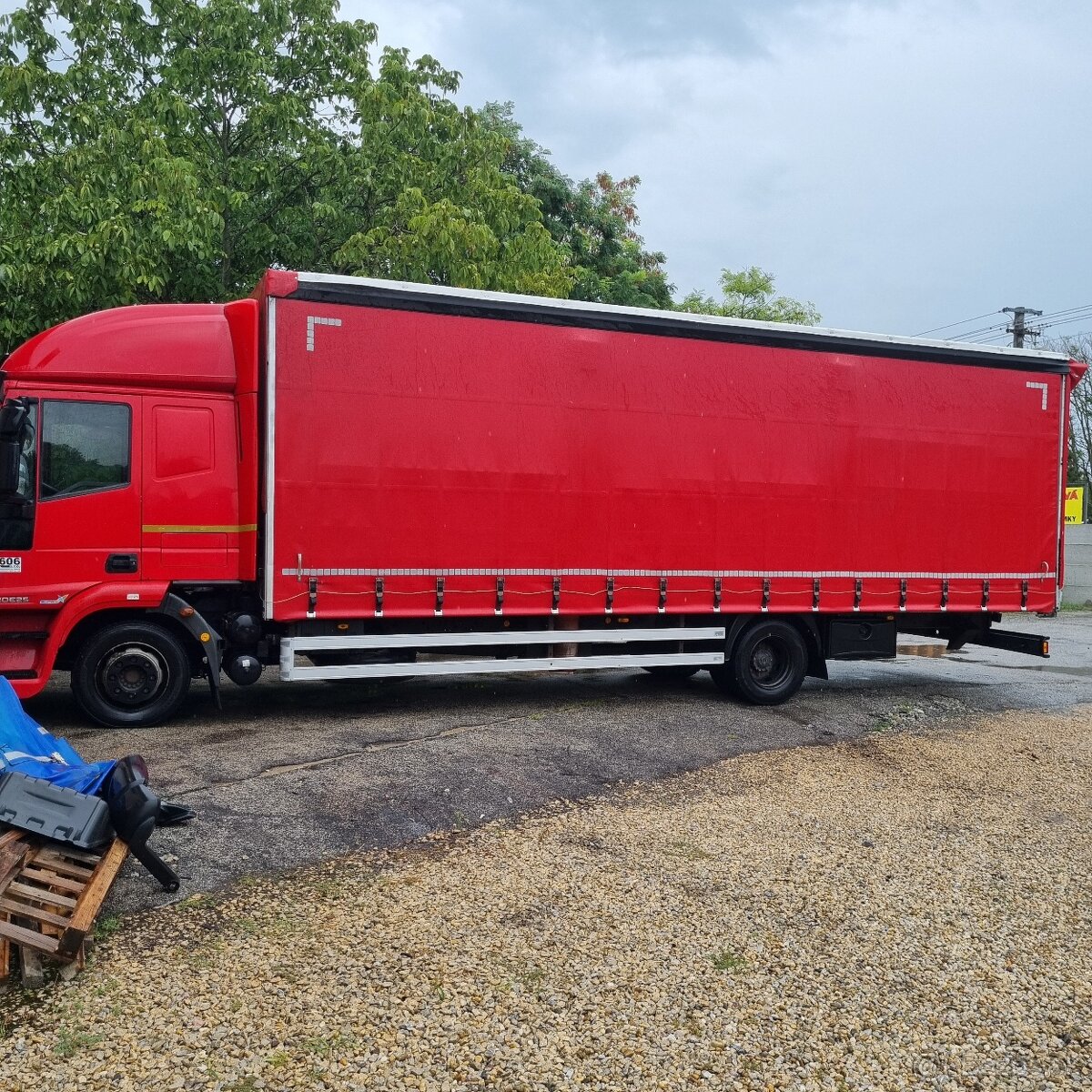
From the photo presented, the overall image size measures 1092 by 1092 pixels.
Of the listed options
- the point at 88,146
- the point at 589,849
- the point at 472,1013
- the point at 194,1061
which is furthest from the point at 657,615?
the point at 88,146

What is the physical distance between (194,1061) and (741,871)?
2.70 metres

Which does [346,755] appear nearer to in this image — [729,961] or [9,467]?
[9,467]

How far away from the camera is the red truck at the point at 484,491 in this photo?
7.25 meters

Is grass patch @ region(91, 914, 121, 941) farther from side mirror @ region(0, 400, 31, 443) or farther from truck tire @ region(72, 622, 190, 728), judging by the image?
side mirror @ region(0, 400, 31, 443)

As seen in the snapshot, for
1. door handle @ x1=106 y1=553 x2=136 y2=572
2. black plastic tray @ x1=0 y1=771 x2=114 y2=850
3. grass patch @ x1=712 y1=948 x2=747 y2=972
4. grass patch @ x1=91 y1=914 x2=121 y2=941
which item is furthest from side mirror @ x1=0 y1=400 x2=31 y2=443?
grass patch @ x1=712 y1=948 x2=747 y2=972

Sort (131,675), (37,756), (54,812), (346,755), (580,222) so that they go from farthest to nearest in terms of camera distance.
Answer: (580,222)
(131,675)
(346,755)
(37,756)
(54,812)

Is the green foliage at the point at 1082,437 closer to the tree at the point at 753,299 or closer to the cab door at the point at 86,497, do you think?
the tree at the point at 753,299

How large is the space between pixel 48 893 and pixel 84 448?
177 inches

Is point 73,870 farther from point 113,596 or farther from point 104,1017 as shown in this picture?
point 113,596

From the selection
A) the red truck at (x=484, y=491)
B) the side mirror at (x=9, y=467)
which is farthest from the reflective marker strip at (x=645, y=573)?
the side mirror at (x=9, y=467)

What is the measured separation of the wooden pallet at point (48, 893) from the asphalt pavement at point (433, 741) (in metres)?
0.29

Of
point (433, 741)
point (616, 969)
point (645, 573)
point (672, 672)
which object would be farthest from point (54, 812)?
point (672, 672)

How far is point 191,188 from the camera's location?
32.1ft

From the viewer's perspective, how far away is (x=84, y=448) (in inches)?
284
